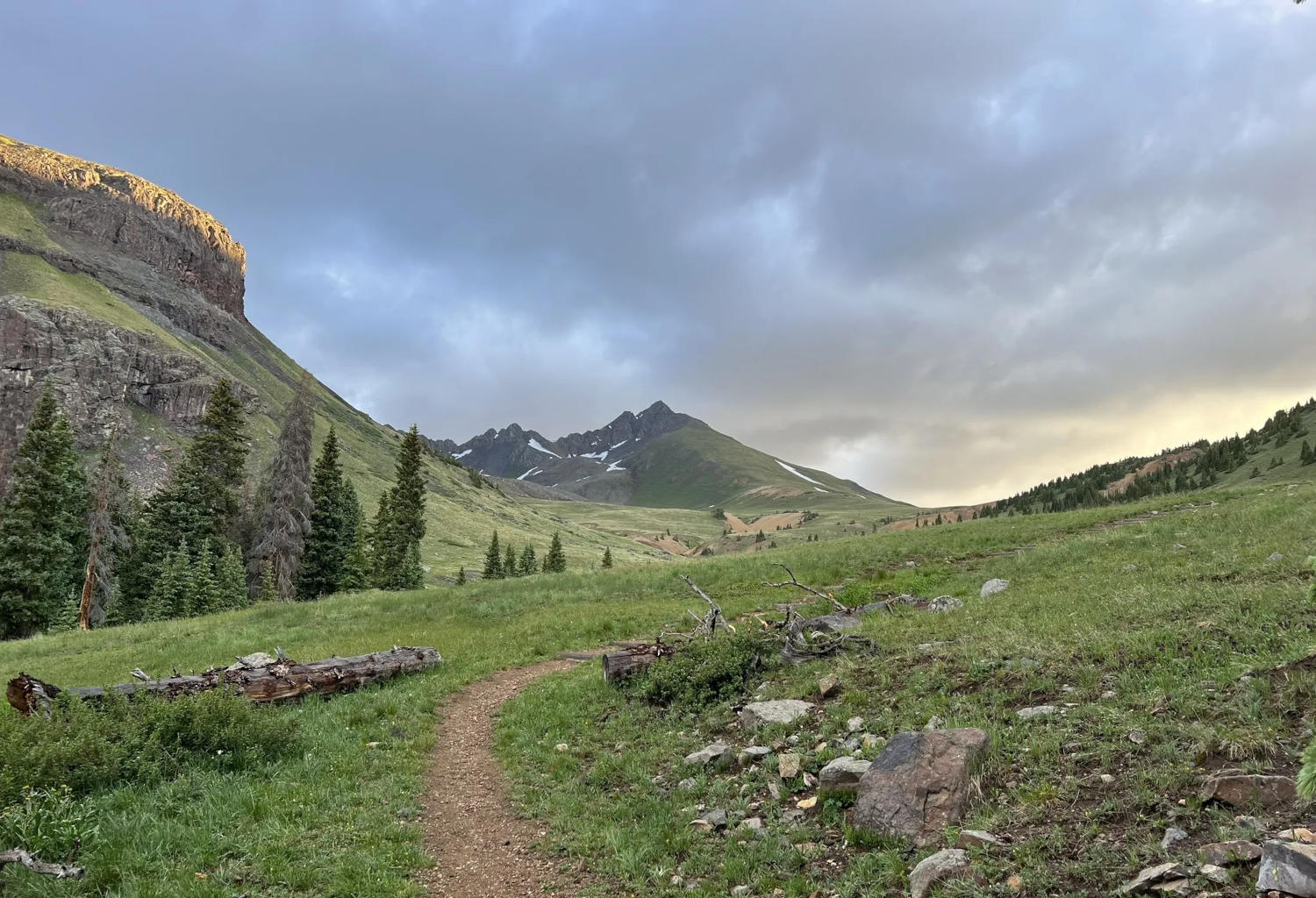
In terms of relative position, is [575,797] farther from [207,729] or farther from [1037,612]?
[1037,612]

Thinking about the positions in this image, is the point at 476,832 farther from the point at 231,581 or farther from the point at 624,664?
the point at 231,581

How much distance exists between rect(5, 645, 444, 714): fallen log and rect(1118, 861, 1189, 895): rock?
14.8 meters

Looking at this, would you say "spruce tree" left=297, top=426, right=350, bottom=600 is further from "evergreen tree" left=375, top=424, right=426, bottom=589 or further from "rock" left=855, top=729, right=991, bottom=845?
"rock" left=855, top=729, right=991, bottom=845

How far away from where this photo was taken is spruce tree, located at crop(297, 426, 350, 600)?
57.0 m

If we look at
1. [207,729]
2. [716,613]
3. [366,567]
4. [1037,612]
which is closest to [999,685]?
[1037,612]

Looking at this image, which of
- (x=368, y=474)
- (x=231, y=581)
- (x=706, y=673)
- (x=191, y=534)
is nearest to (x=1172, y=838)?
(x=706, y=673)

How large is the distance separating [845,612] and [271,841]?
1551cm

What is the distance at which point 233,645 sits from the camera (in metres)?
25.5

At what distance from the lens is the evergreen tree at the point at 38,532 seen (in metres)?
42.1

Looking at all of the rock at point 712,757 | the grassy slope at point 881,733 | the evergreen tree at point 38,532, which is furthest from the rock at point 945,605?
the evergreen tree at point 38,532

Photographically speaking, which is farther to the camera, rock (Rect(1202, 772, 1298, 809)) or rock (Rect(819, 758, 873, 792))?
rock (Rect(819, 758, 873, 792))

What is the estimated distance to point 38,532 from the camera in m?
43.2

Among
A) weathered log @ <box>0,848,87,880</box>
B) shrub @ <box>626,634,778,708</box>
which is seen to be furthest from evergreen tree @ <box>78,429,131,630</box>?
shrub @ <box>626,634,778,708</box>

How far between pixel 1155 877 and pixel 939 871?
5.84 ft
